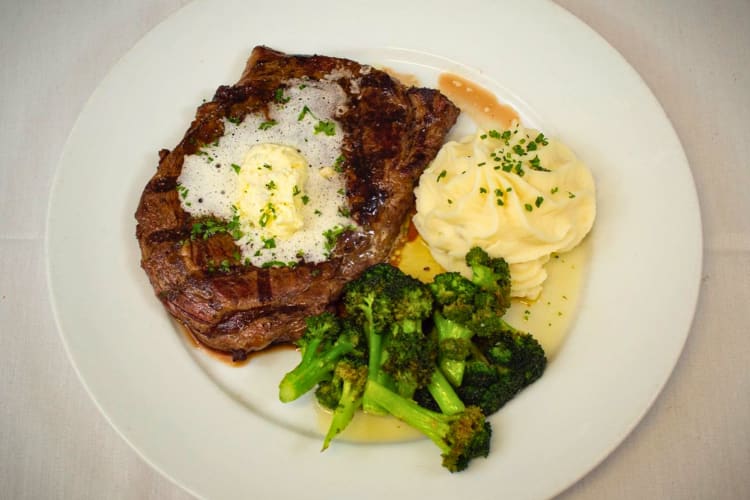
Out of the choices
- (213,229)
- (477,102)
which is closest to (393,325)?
(213,229)

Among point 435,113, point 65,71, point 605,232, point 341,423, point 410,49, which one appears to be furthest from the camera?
point 65,71

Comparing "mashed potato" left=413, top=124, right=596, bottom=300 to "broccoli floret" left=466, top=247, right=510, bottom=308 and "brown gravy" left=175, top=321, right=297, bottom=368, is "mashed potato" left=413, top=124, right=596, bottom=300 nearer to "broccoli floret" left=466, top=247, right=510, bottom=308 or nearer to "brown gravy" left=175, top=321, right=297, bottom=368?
"broccoli floret" left=466, top=247, right=510, bottom=308

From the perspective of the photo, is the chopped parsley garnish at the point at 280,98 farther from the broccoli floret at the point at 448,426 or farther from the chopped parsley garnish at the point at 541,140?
the broccoli floret at the point at 448,426

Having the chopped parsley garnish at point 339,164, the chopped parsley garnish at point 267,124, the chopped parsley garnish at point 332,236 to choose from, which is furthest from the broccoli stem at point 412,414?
the chopped parsley garnish at point 267,124

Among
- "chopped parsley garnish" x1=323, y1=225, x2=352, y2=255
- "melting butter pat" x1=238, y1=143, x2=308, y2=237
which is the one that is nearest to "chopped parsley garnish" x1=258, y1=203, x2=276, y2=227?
"melting butter pat" x1=238, y1=143, x2=308, y2=237

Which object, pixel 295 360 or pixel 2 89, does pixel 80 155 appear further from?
pixel 295 360

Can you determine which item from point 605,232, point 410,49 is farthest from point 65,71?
point 605,232
